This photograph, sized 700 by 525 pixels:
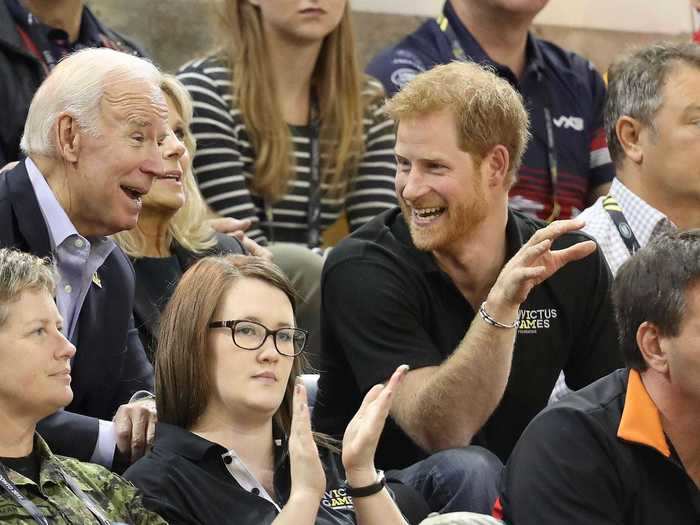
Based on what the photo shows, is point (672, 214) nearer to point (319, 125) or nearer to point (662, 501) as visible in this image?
point (319, 125)

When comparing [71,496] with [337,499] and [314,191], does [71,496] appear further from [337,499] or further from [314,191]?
[314,191]

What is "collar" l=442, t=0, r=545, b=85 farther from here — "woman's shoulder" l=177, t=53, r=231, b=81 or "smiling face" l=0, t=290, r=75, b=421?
"smiling face" l=0, t=290, r=75, b=421

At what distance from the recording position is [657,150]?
421 centimetres

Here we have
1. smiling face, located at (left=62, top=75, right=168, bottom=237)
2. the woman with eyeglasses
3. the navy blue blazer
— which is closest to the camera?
the woman with eyeglasses

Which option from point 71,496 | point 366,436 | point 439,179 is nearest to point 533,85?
point 439,179

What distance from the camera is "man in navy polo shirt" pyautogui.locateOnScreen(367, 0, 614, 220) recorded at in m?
4.73

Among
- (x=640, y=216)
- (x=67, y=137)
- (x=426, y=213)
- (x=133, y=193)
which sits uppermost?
(x=67, y=137)

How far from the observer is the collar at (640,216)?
4.11m

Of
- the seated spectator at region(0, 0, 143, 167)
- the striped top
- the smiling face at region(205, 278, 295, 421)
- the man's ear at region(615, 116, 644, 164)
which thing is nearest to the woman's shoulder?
the striped top

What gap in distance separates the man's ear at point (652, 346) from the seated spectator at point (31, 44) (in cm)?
167

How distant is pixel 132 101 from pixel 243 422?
2.66ft

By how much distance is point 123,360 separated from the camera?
3.33 metres

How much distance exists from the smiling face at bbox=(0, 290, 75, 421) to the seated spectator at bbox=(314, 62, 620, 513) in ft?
3.12

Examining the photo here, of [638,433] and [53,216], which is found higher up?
[53,216]
